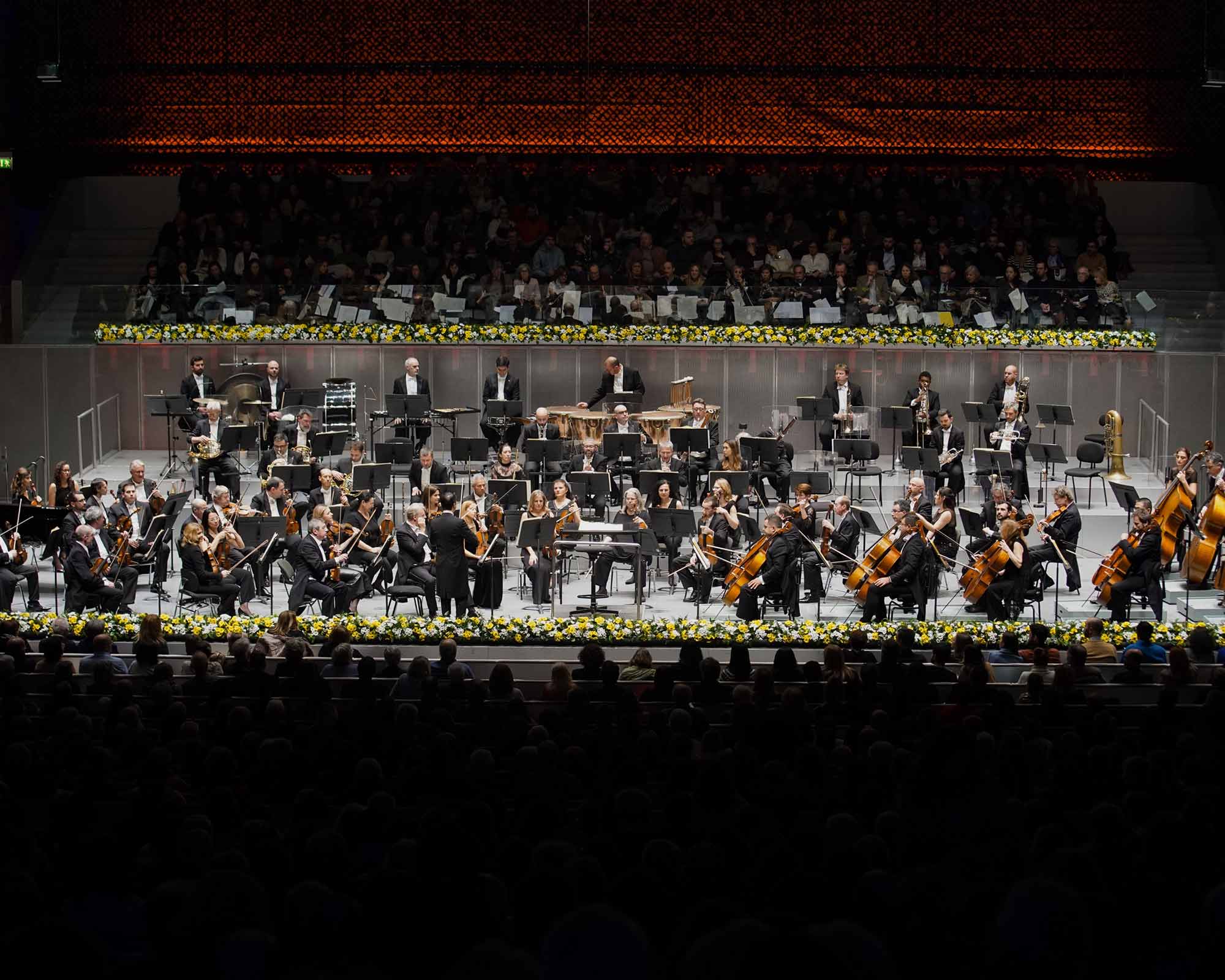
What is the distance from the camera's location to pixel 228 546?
1606cm

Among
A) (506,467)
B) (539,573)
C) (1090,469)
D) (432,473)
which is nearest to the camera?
(539,573)

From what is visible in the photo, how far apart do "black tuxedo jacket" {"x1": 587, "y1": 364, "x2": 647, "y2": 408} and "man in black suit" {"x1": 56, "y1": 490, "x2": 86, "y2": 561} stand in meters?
7.46

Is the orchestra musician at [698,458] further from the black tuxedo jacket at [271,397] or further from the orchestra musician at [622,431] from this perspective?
the black tuxedo jacket at [271,397]

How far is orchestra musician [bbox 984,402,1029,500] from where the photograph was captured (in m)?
19.8

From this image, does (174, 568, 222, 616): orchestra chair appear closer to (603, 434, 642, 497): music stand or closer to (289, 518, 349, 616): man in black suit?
(289, 518, 349, 616): man in black suit

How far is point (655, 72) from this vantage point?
28.3 m

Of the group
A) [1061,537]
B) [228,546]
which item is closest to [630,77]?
[1061,537]

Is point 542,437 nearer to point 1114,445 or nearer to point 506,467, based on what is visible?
point 506,467

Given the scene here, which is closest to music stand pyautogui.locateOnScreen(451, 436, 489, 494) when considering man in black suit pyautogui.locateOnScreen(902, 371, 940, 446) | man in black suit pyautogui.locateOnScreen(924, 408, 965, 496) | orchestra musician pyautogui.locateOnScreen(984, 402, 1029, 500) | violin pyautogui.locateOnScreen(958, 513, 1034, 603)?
man in black suit pyautogui.locateOnScreen(924, 408, 965, 496)

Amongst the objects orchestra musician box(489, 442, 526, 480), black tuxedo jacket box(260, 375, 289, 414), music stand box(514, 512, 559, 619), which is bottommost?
music stand box(514, 512, 559, 619)

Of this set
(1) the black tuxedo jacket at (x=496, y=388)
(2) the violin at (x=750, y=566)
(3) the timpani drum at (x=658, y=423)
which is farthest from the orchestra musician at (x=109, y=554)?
(3) the timpani drum at (x=658, y=423)

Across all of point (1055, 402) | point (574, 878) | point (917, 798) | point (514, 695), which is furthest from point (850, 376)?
point (574, 878)

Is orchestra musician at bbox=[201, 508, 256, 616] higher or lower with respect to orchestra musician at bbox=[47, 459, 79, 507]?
lower

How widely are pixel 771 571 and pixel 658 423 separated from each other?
520 centimetres
